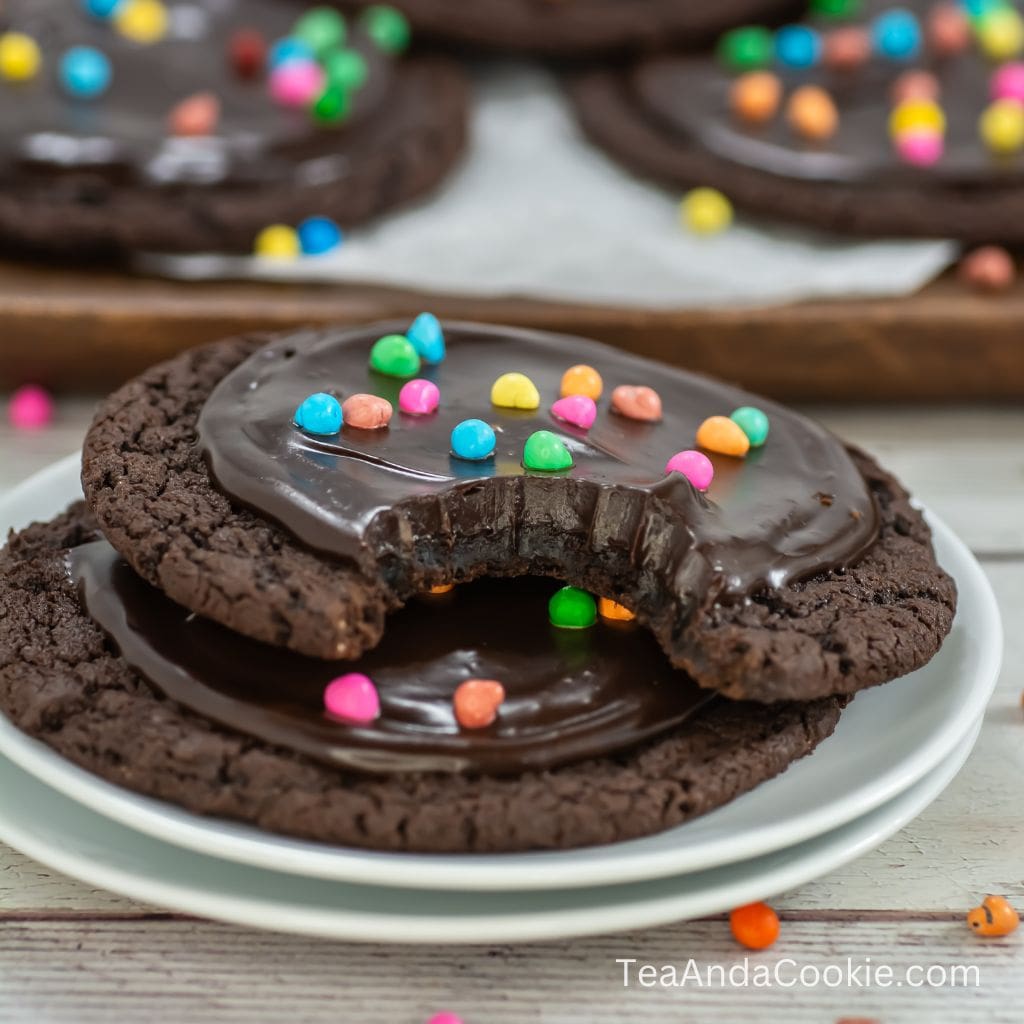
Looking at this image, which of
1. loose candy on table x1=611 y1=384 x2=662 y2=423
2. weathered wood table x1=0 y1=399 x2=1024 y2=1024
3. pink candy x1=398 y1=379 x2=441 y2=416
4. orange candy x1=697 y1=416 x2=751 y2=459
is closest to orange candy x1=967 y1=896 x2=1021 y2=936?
weathered wood table x1=0 y1=399 x2=1024 y2=1024

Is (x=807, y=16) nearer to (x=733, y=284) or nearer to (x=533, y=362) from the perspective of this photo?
(x=733, y=284)

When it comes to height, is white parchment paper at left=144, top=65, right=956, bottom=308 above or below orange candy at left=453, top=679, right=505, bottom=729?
below

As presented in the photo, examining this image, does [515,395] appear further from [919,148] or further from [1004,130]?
[1004,130]

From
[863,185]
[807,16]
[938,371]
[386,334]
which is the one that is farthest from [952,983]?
[807,16]

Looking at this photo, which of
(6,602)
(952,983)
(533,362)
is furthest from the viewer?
(533,362)

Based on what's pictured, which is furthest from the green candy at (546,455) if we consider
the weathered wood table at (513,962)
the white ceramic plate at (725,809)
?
the weathered wood table at (513,962)

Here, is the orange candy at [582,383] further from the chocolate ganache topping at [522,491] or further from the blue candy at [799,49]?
the blue candy at [799,49]

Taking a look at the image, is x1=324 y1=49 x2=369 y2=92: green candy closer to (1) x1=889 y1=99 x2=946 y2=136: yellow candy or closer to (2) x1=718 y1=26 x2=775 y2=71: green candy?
(2) x1=718 y1=26 x2=775 y2=71: green candy
